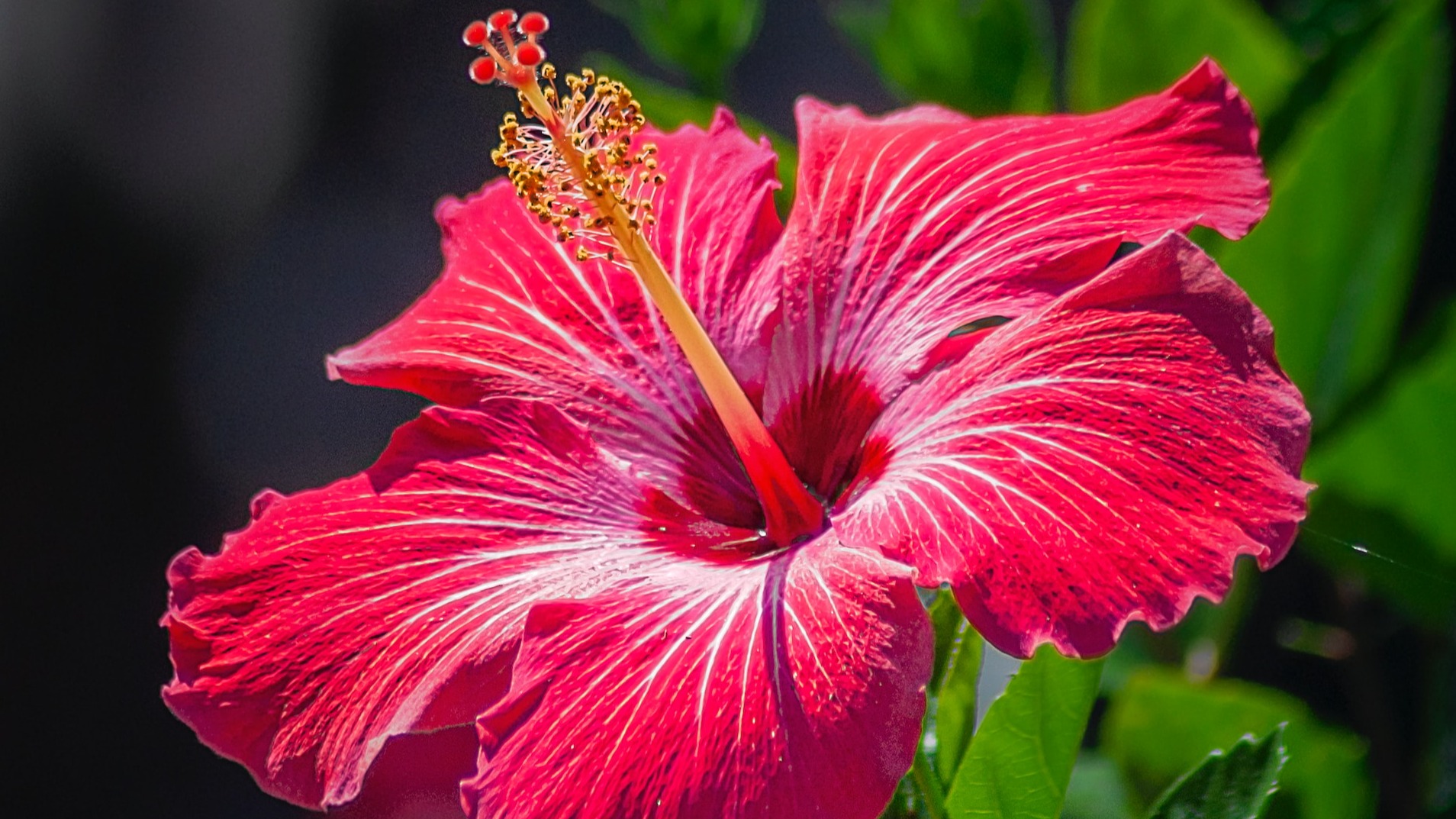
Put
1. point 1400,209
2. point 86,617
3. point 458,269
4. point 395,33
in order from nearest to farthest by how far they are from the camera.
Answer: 1. point 458,269
2. point 1400,209
3. point 395,33
4. point 86,617

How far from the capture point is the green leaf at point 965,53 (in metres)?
1.14

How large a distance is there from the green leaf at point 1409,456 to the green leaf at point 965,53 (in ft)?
1.30

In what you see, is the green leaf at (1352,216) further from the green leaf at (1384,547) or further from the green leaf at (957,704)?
the green leaf at (957,704)

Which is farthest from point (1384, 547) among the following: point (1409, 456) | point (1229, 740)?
point (1229, 740)

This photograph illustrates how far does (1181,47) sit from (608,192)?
621 millimetres

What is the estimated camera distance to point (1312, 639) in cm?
123

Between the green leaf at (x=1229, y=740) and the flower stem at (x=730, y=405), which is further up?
the flower stem at (x=730, y=405)

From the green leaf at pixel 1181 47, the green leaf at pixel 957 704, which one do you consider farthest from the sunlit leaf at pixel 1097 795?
the green leaf at pixel 1181 47

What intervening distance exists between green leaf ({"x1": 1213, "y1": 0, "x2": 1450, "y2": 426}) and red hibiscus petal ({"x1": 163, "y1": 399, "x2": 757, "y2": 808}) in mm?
541

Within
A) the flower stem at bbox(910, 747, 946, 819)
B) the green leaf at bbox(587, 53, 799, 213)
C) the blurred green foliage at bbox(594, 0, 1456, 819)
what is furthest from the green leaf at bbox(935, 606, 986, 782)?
the green leaf at bbox(587, 53, 799, 213)

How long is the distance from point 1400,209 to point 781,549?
1.94 ft

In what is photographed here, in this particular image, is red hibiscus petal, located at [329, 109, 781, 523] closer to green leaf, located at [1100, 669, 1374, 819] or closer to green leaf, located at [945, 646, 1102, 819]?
green leaf, located at [945, 646, 1102, 819]

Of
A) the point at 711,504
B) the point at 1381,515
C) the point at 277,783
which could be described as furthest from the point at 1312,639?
the point at 277,783

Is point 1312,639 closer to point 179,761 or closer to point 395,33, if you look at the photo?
point 395,33
